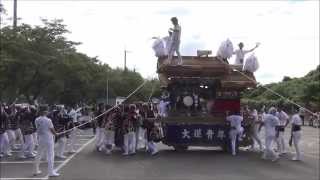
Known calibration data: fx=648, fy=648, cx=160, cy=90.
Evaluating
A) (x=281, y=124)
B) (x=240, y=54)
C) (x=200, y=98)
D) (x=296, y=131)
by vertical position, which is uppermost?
(x=240, y=54)

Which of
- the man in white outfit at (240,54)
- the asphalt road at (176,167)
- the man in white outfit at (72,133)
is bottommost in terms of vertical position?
the asphalt road at (176,167)

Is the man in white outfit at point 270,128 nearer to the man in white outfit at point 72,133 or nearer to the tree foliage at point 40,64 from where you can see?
the man in white outfit at point 72,133

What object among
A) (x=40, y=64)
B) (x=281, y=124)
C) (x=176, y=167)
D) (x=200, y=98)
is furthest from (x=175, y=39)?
(x=40, y=64)

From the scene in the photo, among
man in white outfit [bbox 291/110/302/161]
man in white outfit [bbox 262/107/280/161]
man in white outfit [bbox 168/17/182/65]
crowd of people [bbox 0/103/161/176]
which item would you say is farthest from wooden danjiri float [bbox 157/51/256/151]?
man in white outfit [bbox 291/110/302/161]

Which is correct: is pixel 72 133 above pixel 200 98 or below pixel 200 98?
below

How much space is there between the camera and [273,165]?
18859mm

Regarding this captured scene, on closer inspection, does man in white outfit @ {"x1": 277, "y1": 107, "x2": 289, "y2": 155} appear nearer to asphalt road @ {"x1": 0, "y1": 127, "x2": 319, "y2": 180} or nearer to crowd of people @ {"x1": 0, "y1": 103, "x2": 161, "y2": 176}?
asphalt road @ {"x1": 0, "y1": 127, "x2": 319, "y2": 180}

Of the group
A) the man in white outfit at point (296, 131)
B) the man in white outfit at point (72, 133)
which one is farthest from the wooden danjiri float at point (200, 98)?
the man in white outfit at point (72, 133)

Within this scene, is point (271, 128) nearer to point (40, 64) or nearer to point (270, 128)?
point (270, 128)

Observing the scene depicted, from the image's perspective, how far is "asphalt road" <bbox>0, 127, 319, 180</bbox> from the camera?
Result: 15.8m

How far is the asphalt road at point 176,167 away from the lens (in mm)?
15836

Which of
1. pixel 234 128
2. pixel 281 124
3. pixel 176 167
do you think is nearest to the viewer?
pixel 176 167

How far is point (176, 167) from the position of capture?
59.3 ft

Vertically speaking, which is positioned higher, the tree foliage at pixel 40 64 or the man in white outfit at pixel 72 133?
the tree foliage at pixel 40 64
